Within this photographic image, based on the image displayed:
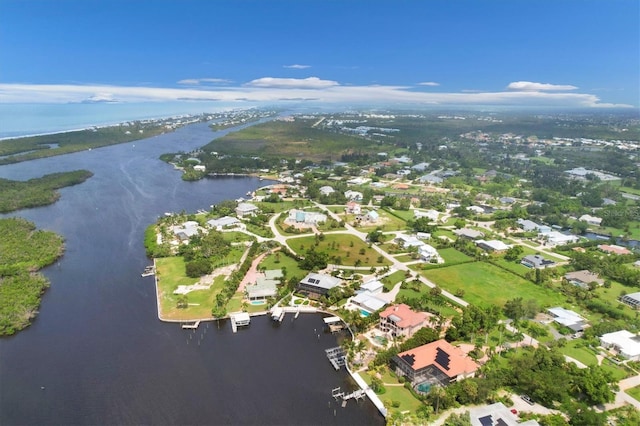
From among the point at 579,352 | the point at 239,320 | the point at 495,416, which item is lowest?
the point at 239,320

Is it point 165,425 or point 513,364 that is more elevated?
point 513,364

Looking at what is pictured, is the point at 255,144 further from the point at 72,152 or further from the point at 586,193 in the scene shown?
the point at 586,193

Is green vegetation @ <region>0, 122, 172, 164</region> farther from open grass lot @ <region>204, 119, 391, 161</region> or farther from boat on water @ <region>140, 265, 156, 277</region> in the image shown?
boat on water @ <region>140, 265, 156, 277</region>

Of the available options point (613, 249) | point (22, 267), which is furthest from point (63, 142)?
point (613, 249)

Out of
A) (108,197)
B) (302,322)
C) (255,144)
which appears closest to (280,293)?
(302,322)

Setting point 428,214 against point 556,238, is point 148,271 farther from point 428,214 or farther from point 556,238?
point 556,238

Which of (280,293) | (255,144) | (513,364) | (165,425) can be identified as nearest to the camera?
(165,425)

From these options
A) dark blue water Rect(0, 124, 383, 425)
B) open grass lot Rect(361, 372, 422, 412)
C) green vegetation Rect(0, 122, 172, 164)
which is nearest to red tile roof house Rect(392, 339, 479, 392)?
open grass lot Rect(361, 372, 422, 412)
